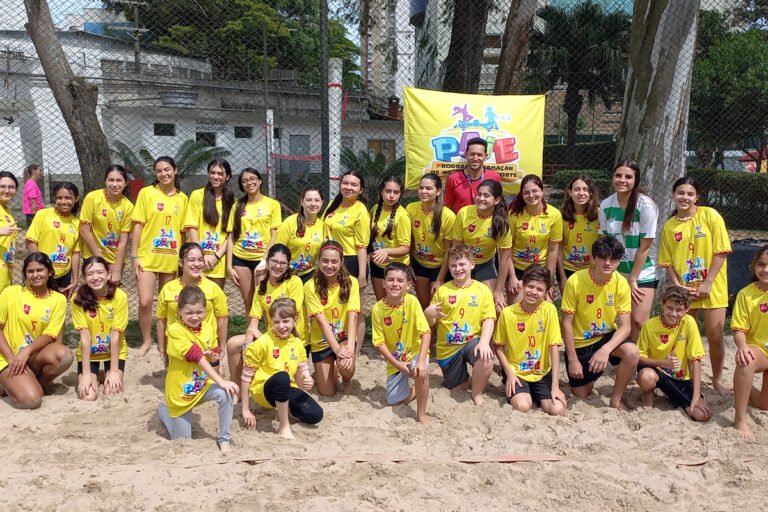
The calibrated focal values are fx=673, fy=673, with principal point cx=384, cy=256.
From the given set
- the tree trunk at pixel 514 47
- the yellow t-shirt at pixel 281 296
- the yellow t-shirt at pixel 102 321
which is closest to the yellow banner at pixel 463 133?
the tree trunk at pixel 514 47

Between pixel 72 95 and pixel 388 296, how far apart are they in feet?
15.4

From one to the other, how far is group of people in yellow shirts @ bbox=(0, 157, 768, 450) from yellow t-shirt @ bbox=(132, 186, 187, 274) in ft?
0.04

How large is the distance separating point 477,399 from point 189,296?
200 cm

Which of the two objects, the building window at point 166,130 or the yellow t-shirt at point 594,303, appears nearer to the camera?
the yellow t-shirt at point 594,303

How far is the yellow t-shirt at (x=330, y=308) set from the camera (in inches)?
182

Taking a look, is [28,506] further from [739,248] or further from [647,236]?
[739,248]

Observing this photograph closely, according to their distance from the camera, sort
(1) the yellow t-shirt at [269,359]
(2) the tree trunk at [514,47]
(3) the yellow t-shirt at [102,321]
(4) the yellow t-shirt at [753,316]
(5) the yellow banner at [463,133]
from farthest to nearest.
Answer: (2) the tree trunk at [514,47]
(5) the yellow banner at [463,133]
(3) the yellow t-shirt at [102,321]
(4) the yellow t-shirt at [753,316]
(1) the yellow t-shirt at [269,359]

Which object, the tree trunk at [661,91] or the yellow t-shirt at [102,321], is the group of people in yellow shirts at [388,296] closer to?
the yellow t-shirt at [102,321]

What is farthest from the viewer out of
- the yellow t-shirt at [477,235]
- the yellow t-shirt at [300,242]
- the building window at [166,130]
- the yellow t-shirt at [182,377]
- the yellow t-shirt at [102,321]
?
the building window at [166,130]

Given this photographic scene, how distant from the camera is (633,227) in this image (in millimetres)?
4797

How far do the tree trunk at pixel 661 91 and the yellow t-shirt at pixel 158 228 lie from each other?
4087 mm

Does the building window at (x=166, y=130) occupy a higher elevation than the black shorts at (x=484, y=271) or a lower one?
higher

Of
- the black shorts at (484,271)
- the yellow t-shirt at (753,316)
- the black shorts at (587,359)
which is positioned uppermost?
the black shorts at (484,271)

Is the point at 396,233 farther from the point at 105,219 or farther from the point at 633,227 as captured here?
the point at 105,219
